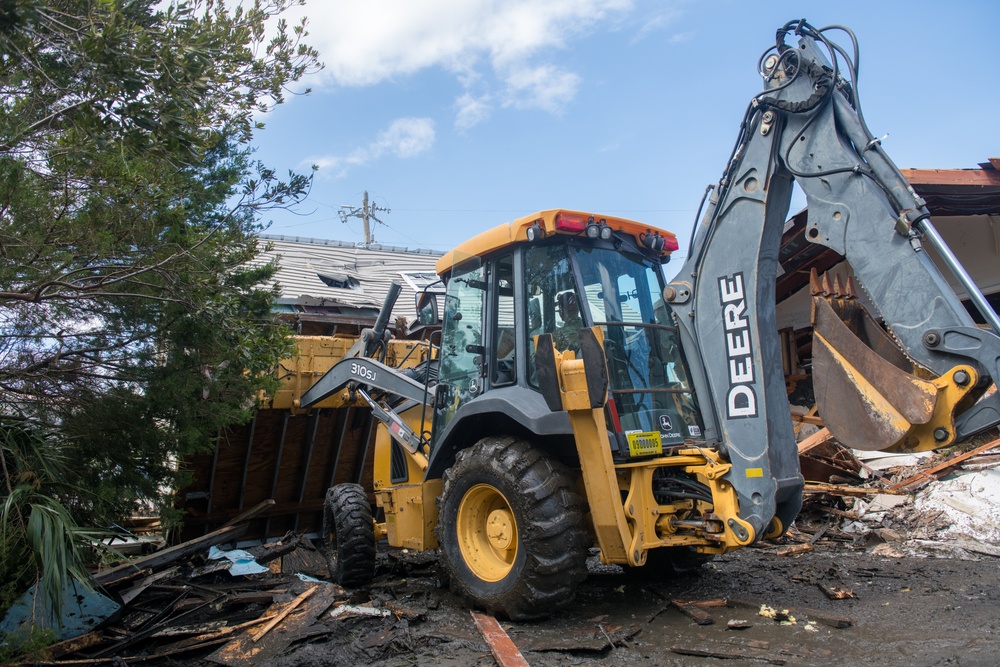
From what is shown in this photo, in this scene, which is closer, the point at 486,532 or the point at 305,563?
the point at 486,532

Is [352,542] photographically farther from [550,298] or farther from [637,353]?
[637,353]

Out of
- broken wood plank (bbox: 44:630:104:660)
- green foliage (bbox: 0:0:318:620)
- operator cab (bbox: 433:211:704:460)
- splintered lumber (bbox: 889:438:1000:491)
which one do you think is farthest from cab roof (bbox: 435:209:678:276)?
splintered lumber (bbox: 889:438:1000:491)

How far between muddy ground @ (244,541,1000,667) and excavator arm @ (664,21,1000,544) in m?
0.71

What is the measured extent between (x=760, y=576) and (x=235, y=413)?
4313 mm

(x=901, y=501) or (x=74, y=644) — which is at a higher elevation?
(x=901, y=501)

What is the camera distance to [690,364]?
16.6ft

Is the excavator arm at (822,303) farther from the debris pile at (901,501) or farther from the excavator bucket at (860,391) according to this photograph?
the debris pile at (901,501)

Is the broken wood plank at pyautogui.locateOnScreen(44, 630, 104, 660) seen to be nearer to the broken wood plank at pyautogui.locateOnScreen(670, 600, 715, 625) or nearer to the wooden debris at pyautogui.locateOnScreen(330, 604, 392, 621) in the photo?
the wooden debris at pyautogui.locateOnScreen(330, 604, 392, 621)

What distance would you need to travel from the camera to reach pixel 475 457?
5145mm

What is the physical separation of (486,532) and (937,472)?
5.98 m

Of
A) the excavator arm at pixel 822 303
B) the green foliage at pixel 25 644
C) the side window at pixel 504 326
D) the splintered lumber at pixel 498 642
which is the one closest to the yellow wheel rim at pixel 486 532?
the splintered lumber at pixel 498 642

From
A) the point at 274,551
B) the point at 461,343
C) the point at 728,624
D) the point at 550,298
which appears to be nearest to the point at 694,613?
the point at 728,624

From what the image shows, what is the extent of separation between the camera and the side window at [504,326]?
18.0 ft

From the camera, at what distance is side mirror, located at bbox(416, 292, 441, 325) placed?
6.36m
